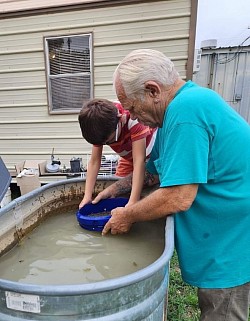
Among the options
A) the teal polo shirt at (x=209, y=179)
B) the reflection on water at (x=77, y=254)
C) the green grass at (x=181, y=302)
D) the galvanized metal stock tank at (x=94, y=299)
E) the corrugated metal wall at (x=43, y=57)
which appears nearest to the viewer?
the galvanized metal stock tank at (x=94, y=299)

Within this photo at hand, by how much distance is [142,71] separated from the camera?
108cm

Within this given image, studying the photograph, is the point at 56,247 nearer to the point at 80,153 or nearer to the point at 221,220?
the point at 221,220

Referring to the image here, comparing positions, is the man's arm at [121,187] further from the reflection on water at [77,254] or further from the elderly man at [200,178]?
the elderly man at [200,178]

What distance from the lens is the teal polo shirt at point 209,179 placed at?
1.03m

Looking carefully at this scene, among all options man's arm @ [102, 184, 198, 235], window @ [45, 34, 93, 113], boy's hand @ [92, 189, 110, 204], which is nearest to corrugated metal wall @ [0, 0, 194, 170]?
window @ [45, 34, 93, 113]

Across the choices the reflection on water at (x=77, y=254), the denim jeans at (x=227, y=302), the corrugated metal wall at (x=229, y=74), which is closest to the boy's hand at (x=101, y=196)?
the reflection on water at (x=77, y=254)

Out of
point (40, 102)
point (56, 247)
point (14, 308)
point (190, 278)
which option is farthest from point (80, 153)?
point (14, 308)

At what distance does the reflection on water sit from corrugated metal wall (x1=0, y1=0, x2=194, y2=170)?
3.42 m

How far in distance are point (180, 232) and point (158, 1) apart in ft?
13.3

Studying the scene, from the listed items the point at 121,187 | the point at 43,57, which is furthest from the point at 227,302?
the point at 43,57

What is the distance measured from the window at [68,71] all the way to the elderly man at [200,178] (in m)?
3.79

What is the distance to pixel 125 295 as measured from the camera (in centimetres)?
81

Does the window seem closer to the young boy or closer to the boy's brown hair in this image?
the young boy

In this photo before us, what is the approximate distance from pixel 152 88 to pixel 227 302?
42.5 inches
